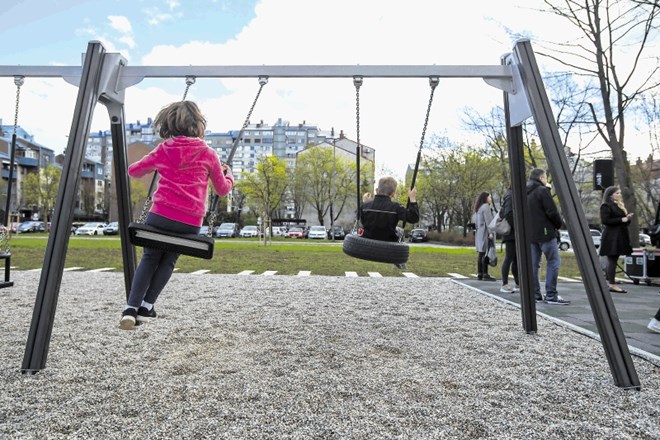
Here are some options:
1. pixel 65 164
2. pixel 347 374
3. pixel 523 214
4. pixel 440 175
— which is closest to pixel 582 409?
pixel 347 374

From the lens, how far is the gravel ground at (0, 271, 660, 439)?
2.35 meters

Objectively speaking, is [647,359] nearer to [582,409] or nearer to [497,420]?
[582,409]

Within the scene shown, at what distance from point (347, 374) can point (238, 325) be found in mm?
2012

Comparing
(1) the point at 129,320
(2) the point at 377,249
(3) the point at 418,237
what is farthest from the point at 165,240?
(3) the point at 418,237

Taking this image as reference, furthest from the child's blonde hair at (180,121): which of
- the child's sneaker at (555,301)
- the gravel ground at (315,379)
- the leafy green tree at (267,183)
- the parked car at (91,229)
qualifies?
the parked car at (91,229)

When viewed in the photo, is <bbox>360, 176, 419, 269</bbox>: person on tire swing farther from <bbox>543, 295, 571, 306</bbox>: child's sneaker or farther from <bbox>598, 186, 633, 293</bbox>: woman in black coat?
<bbox>598, 186, 633, 293</bbox>: woman in black coat

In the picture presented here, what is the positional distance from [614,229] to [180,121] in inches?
314

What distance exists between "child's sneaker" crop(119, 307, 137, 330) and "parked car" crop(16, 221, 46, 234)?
181 ft

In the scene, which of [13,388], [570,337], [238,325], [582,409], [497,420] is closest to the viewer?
[497,420]

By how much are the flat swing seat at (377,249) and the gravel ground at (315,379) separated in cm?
72

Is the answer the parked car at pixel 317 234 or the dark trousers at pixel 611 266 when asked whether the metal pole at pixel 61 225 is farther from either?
the parked car at pixel 317 234

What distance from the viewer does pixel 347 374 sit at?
3244mm

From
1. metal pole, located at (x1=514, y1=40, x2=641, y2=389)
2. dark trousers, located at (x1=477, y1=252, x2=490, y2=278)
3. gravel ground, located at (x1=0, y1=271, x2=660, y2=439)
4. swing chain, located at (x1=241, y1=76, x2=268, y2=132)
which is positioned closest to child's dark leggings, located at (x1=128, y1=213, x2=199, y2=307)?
gravel ground, located at (x1=0, y1=271, x2=660, y2=439)

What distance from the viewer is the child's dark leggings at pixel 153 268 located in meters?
3.35
